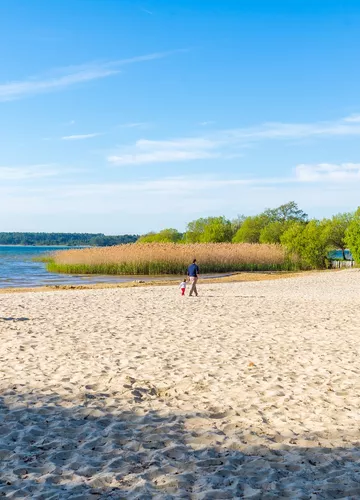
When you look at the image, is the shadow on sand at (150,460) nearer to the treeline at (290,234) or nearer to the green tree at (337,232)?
the treeline at (290,234)

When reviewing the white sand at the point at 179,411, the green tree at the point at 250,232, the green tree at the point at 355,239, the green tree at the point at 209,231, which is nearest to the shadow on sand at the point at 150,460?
the white sand at the point at 179,411

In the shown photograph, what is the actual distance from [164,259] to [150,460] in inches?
1432

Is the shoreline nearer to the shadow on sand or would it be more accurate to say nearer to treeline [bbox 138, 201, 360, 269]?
treeline [bbox 138, 201, 360, 269]

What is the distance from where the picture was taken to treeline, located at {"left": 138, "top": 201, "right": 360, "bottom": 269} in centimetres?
5356

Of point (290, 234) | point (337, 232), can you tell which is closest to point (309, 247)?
point (290, 234)

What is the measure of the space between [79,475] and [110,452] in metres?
0.64

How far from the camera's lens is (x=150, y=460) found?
232 inches

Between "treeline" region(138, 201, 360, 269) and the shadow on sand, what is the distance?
145 ft

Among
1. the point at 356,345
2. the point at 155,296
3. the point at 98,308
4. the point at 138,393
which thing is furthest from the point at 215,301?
the point at 138,393

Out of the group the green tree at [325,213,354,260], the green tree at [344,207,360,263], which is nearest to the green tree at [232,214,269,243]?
the green tree at [325,213,354,260]

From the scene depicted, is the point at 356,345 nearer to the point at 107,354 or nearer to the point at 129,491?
the point at 107,354

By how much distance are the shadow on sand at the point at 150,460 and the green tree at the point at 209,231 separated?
82406 mm

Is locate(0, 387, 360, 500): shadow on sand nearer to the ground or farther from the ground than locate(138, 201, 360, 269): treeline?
nearer to the ground

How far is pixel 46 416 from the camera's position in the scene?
7246 mm
